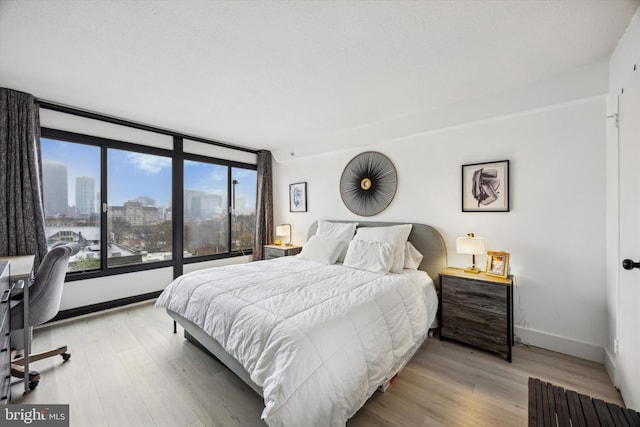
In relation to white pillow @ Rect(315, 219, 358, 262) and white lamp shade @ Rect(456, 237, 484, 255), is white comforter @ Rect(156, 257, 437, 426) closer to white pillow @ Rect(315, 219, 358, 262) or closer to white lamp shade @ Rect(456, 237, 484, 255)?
white lamp shade @ Rect(456, 237, 484, 255)

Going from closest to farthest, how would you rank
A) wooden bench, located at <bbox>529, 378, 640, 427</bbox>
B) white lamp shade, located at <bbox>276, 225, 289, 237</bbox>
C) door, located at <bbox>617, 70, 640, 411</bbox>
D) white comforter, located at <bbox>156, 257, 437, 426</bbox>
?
wooden bench, located at <bbox>529, 378, 640, 427</bbox> → white comforter, located at <bbox>156, 257, 437, 426</bbox> → door, located at <bbox>617, 70, 640, 411</bbox> → white lamp shade, located at <bbox>276, 225, 289, 237</bbox>

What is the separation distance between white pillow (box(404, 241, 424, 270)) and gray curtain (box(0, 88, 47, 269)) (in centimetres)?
398

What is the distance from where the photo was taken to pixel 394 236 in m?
3.02

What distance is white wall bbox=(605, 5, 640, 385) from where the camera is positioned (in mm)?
1778

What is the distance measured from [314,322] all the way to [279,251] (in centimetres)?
285

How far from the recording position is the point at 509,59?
6.68 ft

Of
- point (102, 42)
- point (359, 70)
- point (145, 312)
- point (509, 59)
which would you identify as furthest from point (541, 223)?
point (145, 312)

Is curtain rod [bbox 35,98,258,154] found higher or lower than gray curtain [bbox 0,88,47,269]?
higher

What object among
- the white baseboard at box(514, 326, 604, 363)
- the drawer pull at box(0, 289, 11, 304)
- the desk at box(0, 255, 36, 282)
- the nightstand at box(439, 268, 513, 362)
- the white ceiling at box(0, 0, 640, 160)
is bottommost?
the white baseboard at box(514, 326, 604, 363)

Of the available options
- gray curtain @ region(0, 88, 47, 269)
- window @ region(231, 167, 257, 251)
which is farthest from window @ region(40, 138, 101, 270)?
window @ region(231, 167, 257, 251)

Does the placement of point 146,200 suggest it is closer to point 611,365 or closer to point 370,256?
Answer: point 370,256

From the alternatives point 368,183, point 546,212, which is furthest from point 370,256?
point 546,212

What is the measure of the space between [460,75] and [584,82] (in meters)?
1.01

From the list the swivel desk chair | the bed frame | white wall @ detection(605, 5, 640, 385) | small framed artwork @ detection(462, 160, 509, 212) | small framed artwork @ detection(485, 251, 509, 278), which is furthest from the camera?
small framed artwork @ detection(462, 160, 509, 212)
